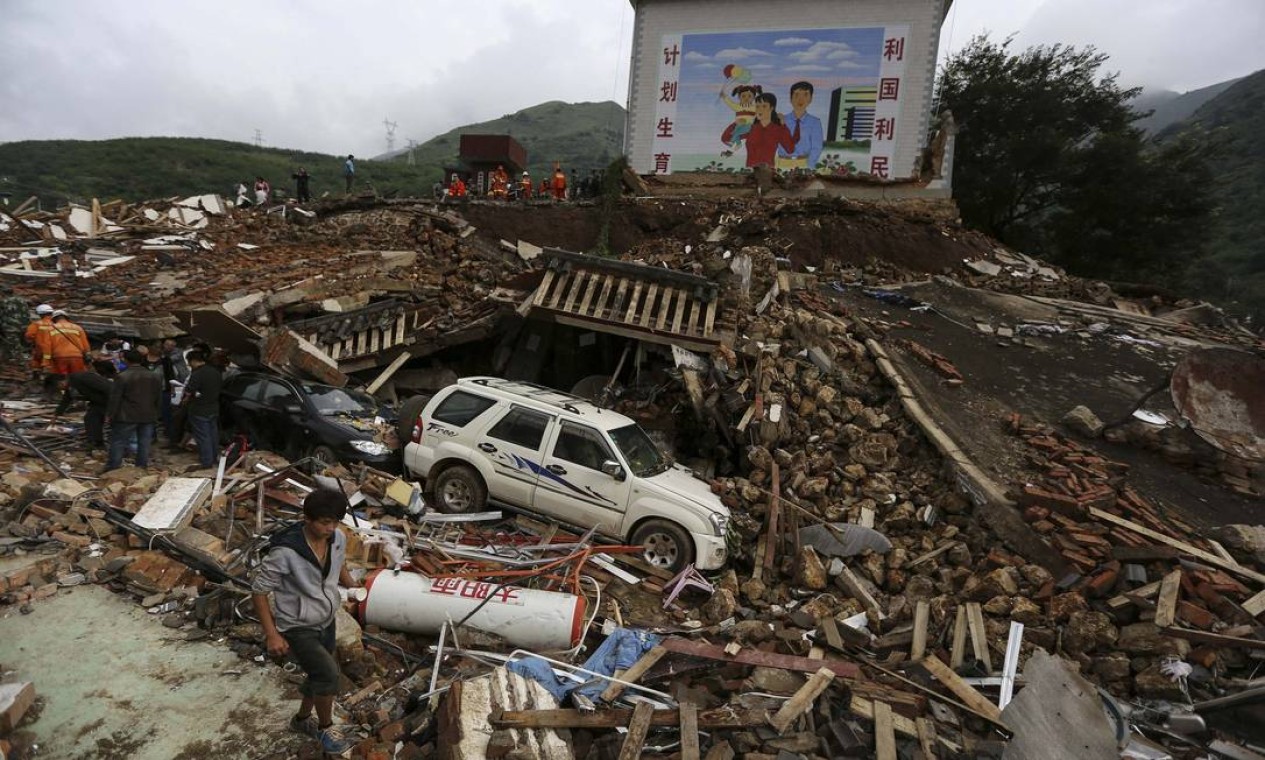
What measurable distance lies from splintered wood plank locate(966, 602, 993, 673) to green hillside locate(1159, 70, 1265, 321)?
93.3ft

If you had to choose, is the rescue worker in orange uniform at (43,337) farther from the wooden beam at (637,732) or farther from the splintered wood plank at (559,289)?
the wooden beam at (637,732)

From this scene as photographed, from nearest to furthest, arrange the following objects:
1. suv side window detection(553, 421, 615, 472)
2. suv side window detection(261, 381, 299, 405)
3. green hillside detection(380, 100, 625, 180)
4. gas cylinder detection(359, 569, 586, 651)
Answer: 1. gas cylinder detection(359, 569, 586, 651)
2. suv side window detection(553, 421, 615, 472)
3. suv side window detection(261, 381, 299, 405)
4. green hillside detection(380, 100, 625, 180)

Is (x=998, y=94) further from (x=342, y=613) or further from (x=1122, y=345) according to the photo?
(x=342, y=613)

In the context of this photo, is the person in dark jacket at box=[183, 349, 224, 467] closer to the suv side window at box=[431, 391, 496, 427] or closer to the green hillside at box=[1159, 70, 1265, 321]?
the suv side window at box=[431, 391, 496, 427]

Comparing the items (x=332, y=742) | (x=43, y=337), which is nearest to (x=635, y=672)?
(x=332, y=742)

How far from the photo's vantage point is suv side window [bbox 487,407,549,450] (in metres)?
7.12

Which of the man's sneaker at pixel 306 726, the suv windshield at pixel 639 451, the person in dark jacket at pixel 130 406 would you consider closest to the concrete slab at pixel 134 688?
the man's sneaker at pixel 306 726

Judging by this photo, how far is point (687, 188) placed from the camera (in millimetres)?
21766

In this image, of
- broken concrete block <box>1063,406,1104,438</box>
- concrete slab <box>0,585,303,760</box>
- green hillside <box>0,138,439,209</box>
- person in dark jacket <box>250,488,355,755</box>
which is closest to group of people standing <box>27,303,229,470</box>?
concrete slab <box>0,585,303,760</box>

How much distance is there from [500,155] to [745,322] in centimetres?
2647

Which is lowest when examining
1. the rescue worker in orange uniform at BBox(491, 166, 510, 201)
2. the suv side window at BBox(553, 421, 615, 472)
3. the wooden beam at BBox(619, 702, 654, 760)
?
the wooden beam at BBox(619, 702, 654, 760)

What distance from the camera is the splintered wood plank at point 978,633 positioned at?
4934 mm

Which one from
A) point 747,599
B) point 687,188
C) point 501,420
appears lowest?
point 747,599

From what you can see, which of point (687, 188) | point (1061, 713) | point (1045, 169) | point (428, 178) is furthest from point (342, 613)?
point (428, 178)
